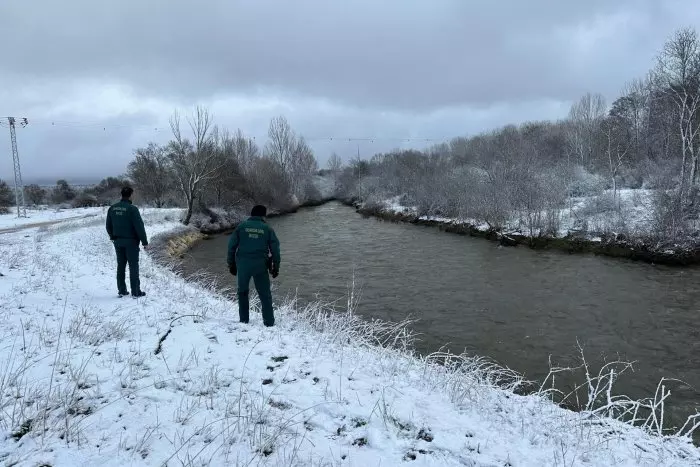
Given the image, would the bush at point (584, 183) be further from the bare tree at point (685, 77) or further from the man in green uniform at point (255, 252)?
the man in green uniform at point (255, 252)

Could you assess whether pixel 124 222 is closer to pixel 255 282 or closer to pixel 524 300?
pixel 255 282

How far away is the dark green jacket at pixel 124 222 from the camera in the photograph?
26.3ft

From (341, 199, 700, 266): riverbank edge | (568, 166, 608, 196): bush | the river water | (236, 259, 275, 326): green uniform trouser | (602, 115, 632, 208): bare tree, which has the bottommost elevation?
the river water

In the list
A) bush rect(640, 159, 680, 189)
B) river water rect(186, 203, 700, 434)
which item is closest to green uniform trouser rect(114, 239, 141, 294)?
river water rect(186, 203, 700, 434)

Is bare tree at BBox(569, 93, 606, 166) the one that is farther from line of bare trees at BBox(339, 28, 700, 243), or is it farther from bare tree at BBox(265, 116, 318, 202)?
bare tree at BBox(265, 116, 318, 202)

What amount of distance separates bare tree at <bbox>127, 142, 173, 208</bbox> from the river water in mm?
31513

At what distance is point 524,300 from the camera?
13.4 meters

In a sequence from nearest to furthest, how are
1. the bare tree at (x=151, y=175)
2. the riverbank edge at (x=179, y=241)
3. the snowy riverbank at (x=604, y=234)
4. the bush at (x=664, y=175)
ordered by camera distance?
the snowy riverbank at (x=604, y=234) → the riverbank edge at (x=179, y=241) → the bush at (x=664, y=175) → the bare tree at (x=151, y=175)

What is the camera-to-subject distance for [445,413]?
15.5 feet

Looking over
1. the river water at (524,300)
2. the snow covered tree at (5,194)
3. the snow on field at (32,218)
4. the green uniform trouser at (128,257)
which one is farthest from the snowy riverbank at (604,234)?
the snow covered tree at (5,194)

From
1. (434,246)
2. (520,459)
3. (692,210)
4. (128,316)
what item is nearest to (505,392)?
(520,459)

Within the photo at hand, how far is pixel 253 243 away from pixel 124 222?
3237mm

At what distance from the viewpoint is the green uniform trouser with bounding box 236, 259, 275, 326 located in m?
6.83

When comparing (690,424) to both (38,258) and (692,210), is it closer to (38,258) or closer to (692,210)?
(38,258)
